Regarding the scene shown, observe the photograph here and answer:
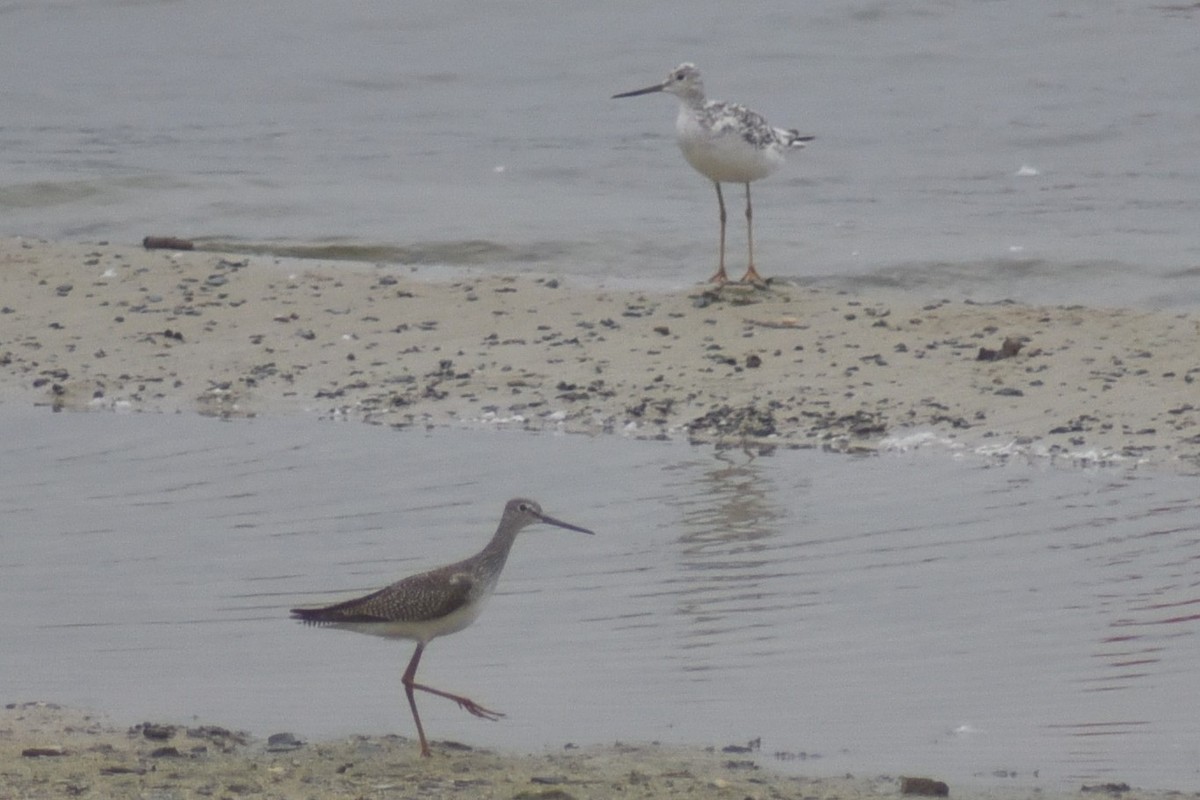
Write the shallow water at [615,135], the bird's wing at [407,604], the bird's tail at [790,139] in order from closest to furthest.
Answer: the bird's wing at [407,604] < the bird's tail at [790,139] < the shallow water at [615,135]

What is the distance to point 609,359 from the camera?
10.8 m

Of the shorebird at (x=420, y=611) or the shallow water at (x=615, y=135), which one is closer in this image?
the shorebird at (x=420, y=611)

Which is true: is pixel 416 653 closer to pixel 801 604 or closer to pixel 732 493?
pixel 801 604

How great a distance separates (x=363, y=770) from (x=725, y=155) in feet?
25.8

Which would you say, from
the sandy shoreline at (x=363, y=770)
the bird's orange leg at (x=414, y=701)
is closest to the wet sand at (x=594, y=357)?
the bird's orange leg at (x=414, y=701)

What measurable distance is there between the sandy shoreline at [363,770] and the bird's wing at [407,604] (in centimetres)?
37

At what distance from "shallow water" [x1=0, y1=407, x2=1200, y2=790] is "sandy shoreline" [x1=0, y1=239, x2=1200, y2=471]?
447 millimetres

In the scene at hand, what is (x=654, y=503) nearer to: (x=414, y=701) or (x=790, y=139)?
(x=414, y=701)

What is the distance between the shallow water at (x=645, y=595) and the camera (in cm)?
596

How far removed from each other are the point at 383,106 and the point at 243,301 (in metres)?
8.32

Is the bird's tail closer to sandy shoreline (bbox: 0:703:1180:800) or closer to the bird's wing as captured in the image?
the bird's wing

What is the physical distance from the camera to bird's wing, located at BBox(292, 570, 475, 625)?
614cm

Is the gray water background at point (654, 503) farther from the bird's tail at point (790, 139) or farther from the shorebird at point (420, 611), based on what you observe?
the bird's tail at point (790, 139)

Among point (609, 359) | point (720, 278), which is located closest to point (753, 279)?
point (720, 278)
